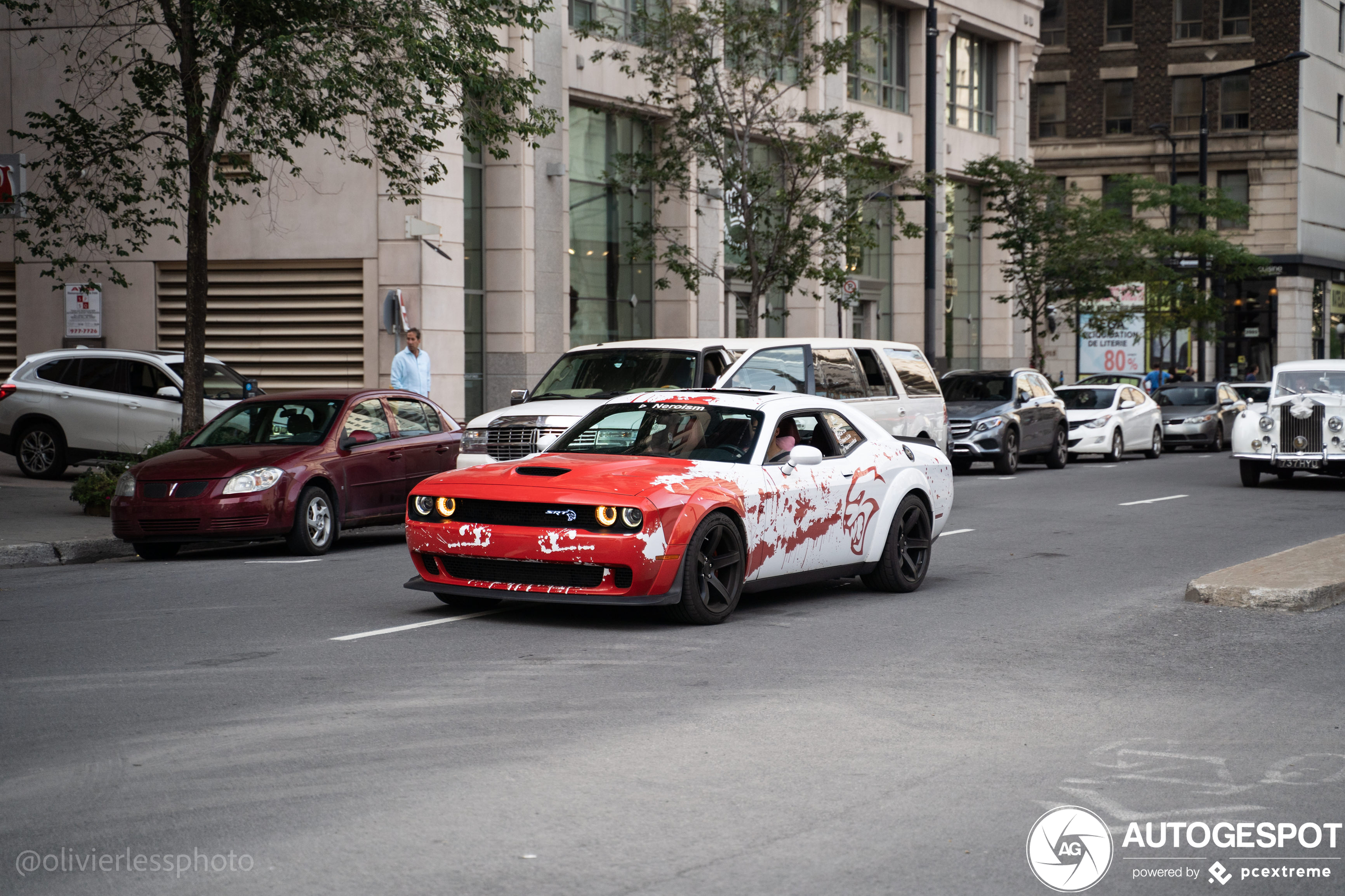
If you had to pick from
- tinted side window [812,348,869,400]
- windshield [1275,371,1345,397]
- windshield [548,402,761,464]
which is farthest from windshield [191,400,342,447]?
windshield [1275,371,1345,397]

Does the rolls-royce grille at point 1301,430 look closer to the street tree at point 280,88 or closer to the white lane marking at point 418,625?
the street tree at point 280,88

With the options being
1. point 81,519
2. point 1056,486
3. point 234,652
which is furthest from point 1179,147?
point 234,652

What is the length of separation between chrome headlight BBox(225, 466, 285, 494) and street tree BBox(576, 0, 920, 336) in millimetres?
14516

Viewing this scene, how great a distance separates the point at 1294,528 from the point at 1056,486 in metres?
6.16

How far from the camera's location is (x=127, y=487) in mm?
13383

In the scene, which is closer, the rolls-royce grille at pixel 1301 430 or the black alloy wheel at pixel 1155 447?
the rolls-royce grille at pixel 1301 430

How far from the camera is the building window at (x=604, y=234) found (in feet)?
102

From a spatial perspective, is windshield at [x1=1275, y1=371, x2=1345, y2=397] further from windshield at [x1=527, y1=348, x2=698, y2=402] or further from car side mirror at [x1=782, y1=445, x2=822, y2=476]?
car side mirror at [x1=782, y1=445, x2=822, y2=476]

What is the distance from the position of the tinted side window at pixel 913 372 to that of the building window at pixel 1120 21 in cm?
5007

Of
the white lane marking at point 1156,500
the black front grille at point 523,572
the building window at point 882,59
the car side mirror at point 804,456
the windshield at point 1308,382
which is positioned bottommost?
the white lane marking at point 1156,500

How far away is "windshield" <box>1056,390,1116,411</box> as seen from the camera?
3055 cm

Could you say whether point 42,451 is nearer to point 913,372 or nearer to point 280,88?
point 280,88

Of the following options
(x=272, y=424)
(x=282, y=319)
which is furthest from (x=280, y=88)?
(x=282, y=319)

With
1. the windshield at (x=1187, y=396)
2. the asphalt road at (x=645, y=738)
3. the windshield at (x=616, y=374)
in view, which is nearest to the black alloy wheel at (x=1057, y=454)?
the windshield at (x=1187, y=396)
